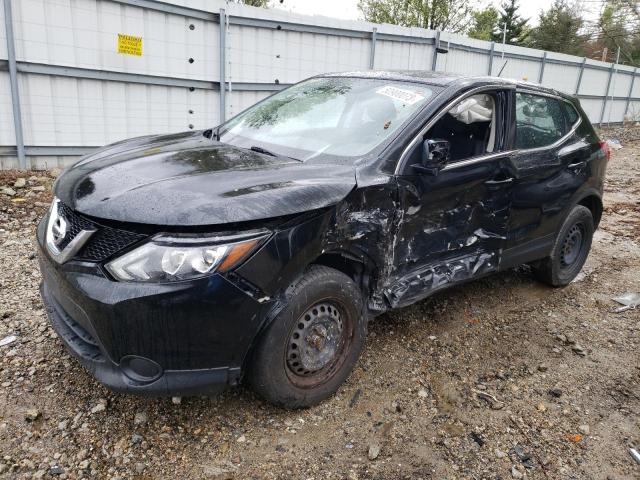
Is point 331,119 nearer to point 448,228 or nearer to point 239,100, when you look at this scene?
point 448,228

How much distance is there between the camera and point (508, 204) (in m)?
3.59

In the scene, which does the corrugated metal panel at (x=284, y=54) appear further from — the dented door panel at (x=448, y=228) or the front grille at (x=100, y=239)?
the front grille at (x=100, y=239)

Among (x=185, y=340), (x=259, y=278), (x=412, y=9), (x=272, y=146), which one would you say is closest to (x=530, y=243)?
(x=272, y=146)

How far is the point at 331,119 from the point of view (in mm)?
3293

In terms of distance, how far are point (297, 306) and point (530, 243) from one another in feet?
7.80

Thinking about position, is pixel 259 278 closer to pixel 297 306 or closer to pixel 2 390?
pixel 297 306

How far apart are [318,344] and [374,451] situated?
58cm

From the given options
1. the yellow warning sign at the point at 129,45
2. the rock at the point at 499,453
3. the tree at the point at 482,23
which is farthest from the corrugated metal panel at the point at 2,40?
the tree at the point at 482,23

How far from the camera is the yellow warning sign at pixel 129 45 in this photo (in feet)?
22.7

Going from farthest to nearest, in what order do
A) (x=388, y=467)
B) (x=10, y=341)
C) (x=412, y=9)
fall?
(x=412, y=9), (x=10, y=341), (x=388, y=467)

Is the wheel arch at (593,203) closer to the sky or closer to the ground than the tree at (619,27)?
closer to the ground

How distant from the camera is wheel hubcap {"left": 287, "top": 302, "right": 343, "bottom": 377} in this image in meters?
2.52

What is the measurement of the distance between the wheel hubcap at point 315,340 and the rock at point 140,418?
30.5 inches

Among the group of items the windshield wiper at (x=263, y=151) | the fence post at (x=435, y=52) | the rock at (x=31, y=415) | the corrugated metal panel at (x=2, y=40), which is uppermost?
the fence post at (x=435, y=52)
